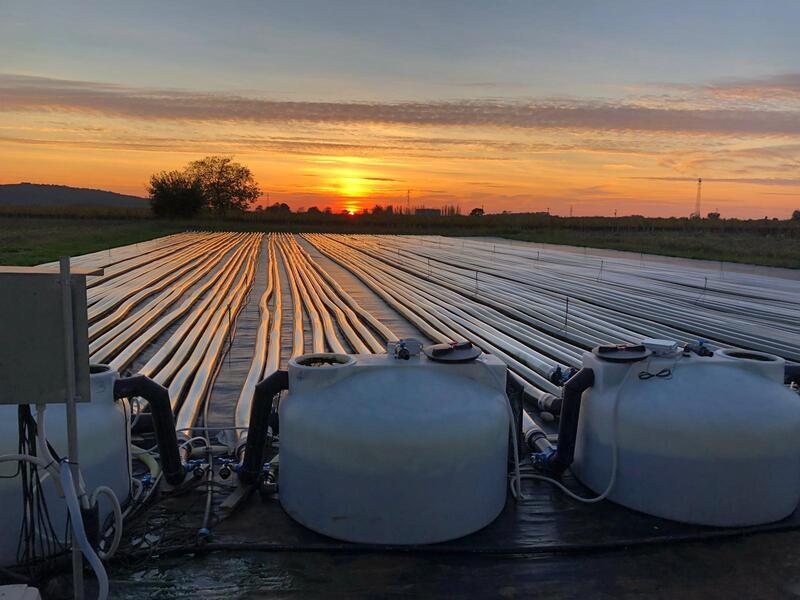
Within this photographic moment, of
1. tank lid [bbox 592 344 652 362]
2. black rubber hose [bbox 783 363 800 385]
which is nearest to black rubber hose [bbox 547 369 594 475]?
tank lid [bbox 592 344 652 362]

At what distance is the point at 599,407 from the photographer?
4.53 meters

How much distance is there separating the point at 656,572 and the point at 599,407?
1.16 m

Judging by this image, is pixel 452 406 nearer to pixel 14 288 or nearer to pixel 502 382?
pixel 502 382

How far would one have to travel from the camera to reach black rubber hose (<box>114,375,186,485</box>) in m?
4.22

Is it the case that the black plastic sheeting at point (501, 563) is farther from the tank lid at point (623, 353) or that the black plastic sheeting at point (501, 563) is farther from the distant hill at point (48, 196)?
the distant hill at point (48, 196)

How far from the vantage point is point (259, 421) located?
14.7 ft

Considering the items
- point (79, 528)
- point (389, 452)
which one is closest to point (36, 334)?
point (79, 528)

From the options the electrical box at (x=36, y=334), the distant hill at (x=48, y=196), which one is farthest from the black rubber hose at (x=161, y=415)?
the distant hill at (x=48, y=196)

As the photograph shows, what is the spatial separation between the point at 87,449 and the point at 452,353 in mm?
2347

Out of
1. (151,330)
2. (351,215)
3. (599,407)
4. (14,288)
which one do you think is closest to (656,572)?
(599,407)

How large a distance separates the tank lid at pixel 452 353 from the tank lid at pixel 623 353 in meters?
0.91

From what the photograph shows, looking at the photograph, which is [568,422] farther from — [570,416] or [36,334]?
[36,334]

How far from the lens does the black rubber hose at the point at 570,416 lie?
15.3ft

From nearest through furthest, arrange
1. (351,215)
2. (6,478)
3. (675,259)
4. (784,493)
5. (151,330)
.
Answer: (6,478), (784,493), (151,330), (675,259), (351,215)
